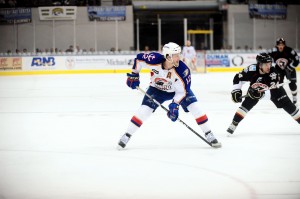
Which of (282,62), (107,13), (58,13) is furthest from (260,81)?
(107,13)

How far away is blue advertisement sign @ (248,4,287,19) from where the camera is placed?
744 inches

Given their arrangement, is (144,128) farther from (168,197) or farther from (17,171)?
(168,197)

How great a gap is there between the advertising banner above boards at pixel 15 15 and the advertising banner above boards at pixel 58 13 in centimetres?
47

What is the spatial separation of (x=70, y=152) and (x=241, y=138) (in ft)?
5.78

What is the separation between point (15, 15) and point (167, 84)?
13371 mm

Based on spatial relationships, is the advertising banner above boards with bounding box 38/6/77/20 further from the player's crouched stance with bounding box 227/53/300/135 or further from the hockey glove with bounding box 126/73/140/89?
the hockey glove with bounding box 126/73/140/89

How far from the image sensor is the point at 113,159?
4.14 metres

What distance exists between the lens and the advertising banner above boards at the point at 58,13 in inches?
671

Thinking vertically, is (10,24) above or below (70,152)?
above

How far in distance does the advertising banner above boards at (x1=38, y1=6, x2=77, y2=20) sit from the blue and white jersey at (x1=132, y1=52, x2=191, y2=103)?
516 inches

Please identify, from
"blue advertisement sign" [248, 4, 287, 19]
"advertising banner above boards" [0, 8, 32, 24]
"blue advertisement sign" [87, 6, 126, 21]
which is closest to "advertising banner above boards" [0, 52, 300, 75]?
"advertising banner above boards" [0, 8, 32, 24]

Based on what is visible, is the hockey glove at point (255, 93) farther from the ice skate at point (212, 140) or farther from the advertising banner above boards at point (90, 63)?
the advertising banner above boards at point (90, 63)

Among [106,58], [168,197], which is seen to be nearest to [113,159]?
[168,197]

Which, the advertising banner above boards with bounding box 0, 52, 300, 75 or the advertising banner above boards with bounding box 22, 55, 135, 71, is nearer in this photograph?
the advertising banner above boards with bounding box 0, 52, 300, 75
